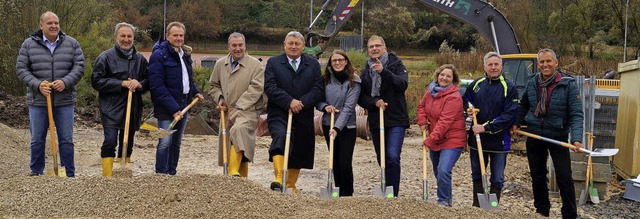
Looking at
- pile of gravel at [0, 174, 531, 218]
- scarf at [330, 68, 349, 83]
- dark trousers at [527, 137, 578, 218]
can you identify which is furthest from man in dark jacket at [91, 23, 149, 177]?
dark trousers at [527, 137, 578, 218]

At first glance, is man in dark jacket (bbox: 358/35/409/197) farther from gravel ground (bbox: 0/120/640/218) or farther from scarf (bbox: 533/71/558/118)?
scarf (bbox: 533/71/558/118)

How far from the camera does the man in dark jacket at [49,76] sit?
23.2 feet

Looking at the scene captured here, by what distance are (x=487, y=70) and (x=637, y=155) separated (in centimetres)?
353

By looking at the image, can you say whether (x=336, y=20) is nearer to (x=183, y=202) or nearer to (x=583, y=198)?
(x=583, y=198)

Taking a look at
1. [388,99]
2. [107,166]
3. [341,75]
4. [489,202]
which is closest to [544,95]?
[489,202]

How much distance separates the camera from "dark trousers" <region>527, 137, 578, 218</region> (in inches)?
259

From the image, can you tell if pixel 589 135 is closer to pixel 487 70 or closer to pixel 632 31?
pixel 487 70

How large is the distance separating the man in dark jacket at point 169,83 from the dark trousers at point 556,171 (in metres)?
3.25

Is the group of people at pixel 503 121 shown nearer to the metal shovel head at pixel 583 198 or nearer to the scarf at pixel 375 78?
the scarf at pixel 375 78

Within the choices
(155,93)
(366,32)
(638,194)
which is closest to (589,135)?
(638,194)

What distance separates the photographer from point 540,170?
6.70m

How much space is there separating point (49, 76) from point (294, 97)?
2.30 metres

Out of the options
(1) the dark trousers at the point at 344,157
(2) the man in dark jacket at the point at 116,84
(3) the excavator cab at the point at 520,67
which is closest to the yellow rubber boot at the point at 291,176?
(1) the dark trousers at the point at 344,157

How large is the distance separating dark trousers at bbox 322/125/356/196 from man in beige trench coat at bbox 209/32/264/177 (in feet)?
2.38
